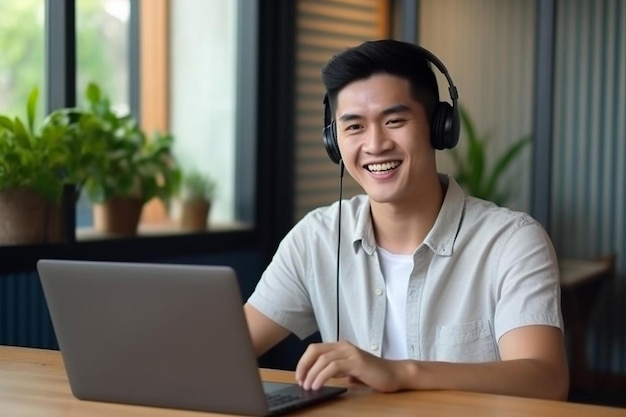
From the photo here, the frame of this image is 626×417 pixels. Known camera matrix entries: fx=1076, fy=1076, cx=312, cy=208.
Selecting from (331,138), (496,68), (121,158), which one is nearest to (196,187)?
(121,158)

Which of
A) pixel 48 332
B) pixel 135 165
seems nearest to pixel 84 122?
pixel 135 165

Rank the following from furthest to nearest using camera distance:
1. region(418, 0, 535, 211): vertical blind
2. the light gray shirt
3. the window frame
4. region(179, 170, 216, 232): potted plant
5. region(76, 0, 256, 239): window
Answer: region(76, 0, 256, 239): window → region(179, 170, 216, 232): potted plant → region(418, 0, 535, 211): vertical blind → the window frame → the light gray shirt

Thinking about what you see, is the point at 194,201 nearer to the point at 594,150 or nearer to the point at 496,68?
the point at 496,68

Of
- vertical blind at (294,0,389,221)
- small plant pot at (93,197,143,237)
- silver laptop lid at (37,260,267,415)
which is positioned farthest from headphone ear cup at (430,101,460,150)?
vertical blind at (294,0,389,221)

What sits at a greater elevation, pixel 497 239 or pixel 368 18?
pixel 368 18

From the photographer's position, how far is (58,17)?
3.48m

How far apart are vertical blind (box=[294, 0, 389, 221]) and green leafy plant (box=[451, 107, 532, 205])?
53cm

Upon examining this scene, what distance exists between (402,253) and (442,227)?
0.33 ft

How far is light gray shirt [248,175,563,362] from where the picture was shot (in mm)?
1955

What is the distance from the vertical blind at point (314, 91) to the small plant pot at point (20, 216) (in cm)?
143

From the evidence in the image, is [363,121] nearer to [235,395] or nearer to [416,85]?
[416,85]

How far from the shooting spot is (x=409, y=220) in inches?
84.0

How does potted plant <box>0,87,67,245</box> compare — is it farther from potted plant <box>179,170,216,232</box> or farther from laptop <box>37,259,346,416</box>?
laptop <box>37,259,346,416</box>

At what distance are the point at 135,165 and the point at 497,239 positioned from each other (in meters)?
1.99
